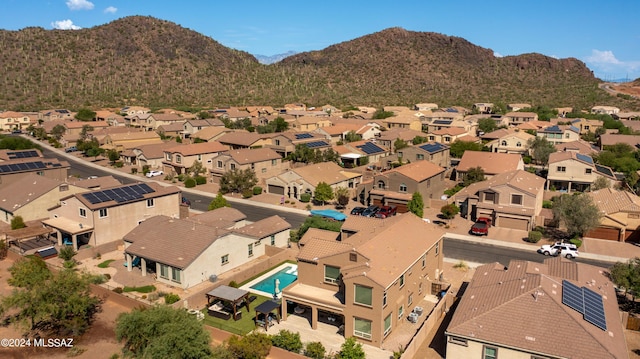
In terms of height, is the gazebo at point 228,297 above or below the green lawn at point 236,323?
above

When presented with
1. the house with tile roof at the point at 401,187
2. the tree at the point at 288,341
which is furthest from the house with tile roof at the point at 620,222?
the tree at the point at 288,341

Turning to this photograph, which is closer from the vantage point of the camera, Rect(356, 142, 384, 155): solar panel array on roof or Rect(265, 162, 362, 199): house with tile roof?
Rect(265, 162, 362, 199): house with tile roof

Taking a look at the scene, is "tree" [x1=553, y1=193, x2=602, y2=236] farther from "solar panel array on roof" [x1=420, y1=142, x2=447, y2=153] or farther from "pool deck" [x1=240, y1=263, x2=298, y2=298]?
"solar panel array on roof" [x1=420, y1=142, x2=447, y2=153]

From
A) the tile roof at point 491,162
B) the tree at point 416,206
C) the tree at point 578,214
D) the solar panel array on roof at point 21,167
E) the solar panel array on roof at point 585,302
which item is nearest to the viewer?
the solar panel array on roof at point 585,302

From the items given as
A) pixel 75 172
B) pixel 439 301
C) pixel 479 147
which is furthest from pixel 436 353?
pixel 75 172

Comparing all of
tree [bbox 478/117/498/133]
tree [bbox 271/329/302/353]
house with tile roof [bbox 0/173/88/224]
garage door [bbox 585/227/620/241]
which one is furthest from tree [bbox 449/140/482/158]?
tree [bbox 271/329/302/353]

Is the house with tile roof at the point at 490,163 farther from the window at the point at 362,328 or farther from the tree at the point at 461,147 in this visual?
the window at the point at 362,328
